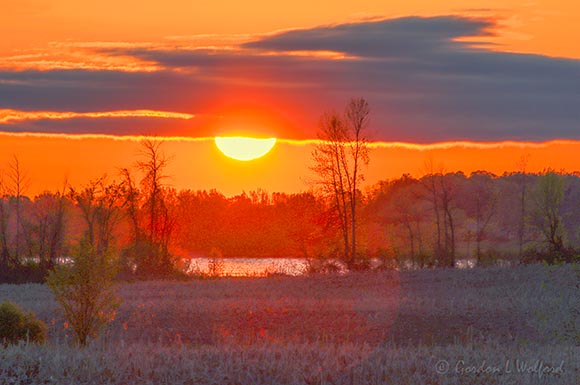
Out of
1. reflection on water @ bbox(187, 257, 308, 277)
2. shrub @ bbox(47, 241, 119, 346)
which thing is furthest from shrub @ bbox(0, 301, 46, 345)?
reflection on water @ bbox(187, 257, 308, 277)

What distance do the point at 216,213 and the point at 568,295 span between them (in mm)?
109436

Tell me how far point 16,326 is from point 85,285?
1713 mm

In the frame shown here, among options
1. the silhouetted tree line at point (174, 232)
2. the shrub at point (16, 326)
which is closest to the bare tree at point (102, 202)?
the silhouetted tree line at point (174, 232)

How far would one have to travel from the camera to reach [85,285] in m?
18.9

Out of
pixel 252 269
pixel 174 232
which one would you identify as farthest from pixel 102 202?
pixel 252 269

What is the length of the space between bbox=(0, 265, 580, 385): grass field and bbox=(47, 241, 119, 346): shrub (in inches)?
23.9

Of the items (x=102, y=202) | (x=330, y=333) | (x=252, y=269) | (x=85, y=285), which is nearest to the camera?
(x=85, y=285)

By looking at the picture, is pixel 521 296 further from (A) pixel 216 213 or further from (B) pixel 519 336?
(A) pixel 216 213

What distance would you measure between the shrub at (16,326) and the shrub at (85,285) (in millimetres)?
794

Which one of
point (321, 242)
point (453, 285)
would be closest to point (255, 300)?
point (453, 285)

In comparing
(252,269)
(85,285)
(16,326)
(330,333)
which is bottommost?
(252,269)

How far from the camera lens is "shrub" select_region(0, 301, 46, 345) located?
18484 millimetres

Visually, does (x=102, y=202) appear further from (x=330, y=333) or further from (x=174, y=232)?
(x=330, y=333)

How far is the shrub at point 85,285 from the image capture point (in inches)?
742
